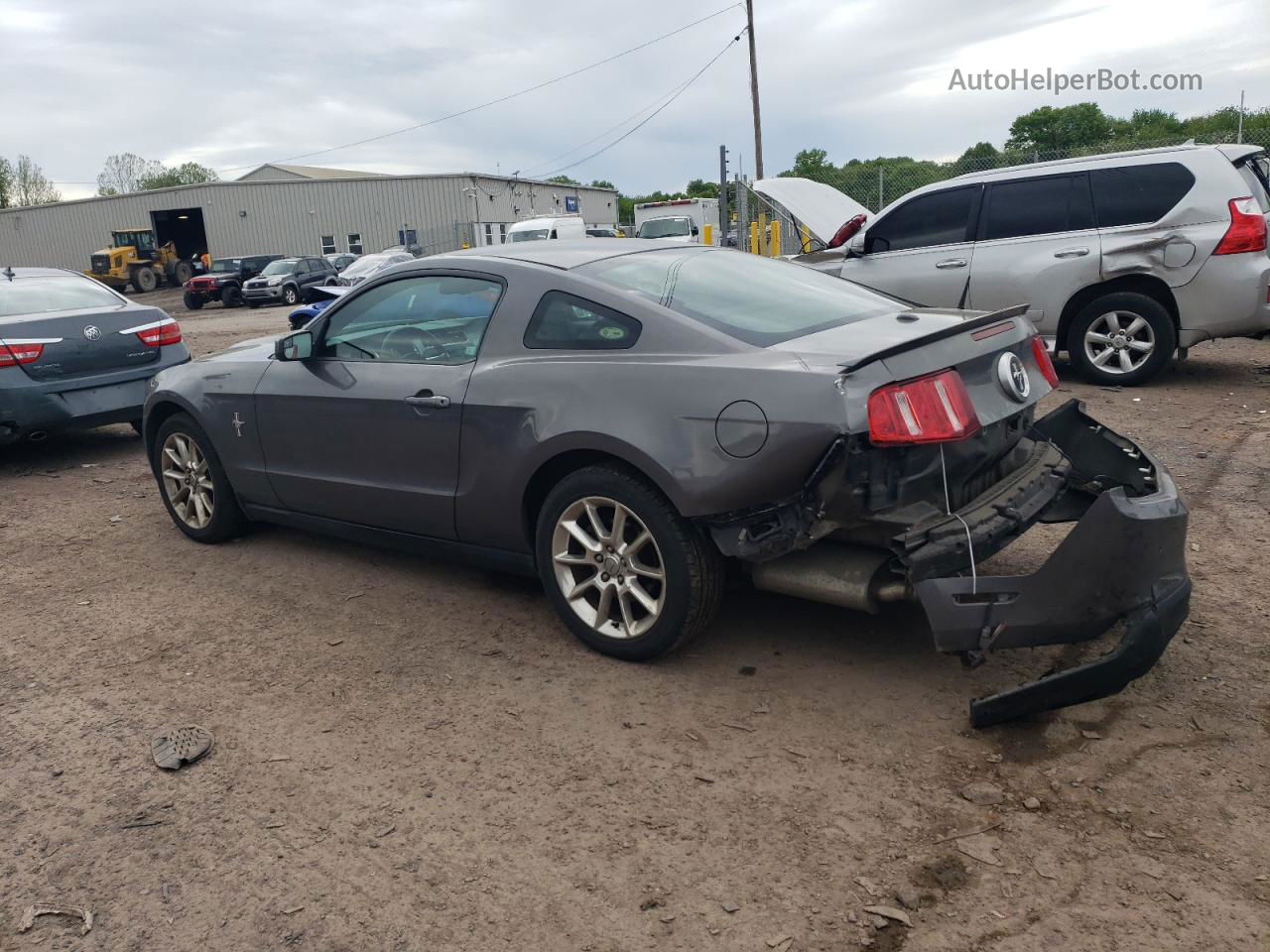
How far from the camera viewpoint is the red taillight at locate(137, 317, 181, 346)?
7.84m

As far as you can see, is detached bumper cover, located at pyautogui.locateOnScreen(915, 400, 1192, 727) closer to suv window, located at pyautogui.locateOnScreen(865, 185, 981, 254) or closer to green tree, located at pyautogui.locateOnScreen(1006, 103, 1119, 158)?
suv window, located at pyautogui.locateOnScreen(865, 185, 981, 254)

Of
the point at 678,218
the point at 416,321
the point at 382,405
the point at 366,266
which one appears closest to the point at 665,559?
the point at 382,405

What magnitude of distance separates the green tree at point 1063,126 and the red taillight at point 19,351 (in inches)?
1364

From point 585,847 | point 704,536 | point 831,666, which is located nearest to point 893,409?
point 704,536

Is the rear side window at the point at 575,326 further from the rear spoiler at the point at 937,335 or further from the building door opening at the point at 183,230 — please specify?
the building door opening at the point at 183,230

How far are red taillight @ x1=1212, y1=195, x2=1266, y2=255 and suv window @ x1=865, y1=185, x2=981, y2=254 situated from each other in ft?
6.49

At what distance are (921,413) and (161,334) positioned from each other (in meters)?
6.84

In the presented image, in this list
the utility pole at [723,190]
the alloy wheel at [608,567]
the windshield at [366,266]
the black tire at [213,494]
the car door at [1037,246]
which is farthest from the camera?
the windshield at [366,266]

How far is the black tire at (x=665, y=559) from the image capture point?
3.39 m

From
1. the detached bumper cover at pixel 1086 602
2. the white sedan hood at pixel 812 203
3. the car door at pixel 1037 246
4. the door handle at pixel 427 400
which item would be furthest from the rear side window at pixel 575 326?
the white sedan hood at pixel 812 203

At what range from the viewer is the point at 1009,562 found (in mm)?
4387

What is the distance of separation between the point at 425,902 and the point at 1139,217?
7.68 meters

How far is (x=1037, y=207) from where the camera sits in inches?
329

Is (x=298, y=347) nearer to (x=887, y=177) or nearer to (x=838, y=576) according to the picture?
(x=838, y=576)
